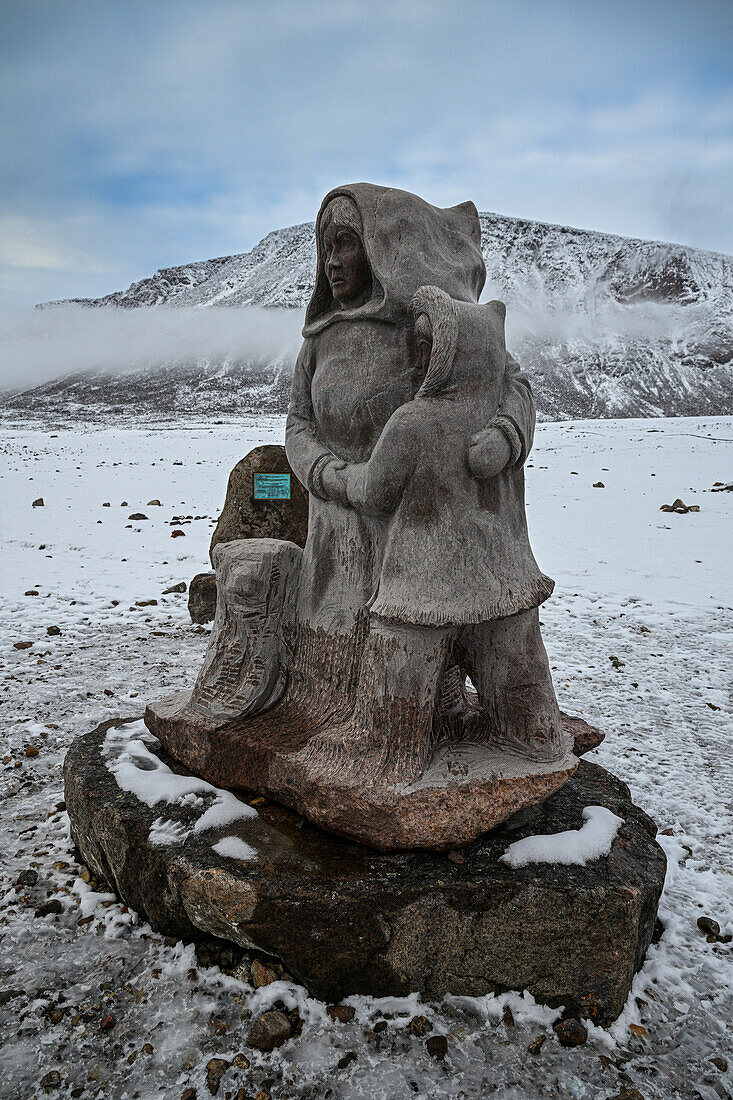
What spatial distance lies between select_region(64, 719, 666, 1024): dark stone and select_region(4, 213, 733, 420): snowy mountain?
4070 cm

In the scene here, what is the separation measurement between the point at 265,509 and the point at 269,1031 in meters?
3.95

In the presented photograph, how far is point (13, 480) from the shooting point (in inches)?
521

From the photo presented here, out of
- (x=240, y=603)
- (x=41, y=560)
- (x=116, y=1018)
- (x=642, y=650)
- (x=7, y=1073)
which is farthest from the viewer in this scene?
(x=41, y=560)

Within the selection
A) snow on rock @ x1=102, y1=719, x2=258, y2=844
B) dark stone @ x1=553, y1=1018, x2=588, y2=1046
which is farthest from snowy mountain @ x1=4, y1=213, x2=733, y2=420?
dark stone @ x1=553, y1=1018, x2=588, y2=1046

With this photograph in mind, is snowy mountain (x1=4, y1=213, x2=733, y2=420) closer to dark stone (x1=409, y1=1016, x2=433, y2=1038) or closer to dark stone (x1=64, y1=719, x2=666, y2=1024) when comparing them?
dark stone (x1=64, y1=719, x2=666, y2=1024)

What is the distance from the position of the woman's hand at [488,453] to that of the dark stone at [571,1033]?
1.70 metres

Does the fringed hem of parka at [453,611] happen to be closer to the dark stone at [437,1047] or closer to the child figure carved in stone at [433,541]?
the child figure carved in stone at [433,541]

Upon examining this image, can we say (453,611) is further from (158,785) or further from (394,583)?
(158,785)

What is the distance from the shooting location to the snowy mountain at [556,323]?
5703 centimetres

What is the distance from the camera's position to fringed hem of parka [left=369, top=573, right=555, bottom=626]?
7.23ft

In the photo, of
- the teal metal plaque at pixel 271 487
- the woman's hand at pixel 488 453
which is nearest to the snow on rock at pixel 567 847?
the woman's hand at pixel 488 453

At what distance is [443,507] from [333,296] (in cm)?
99

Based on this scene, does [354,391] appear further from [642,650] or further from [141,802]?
[642,650]

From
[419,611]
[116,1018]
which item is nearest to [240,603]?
[419,611]
